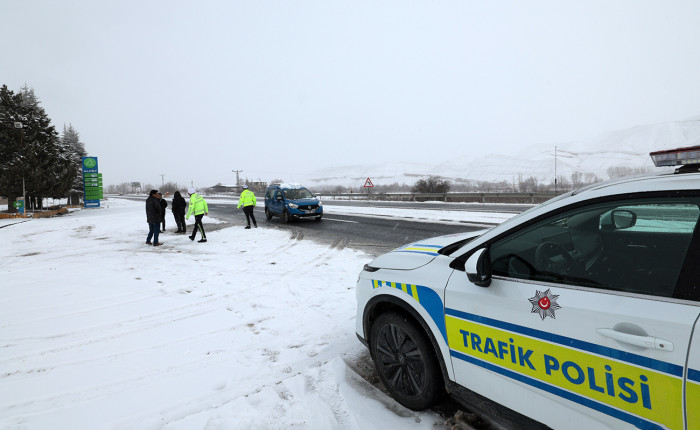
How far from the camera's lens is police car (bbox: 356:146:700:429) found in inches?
55.4

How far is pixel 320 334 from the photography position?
4.16 meters

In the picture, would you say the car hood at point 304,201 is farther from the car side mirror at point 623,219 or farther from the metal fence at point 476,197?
the metal fence at point 476,197

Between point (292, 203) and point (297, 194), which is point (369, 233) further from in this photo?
point (297, 194)

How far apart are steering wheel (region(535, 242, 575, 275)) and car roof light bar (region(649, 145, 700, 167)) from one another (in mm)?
759

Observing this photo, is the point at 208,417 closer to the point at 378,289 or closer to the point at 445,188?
the point at 378,289

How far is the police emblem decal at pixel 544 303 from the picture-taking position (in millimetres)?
1740

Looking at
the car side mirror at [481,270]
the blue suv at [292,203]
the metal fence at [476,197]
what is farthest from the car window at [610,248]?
the metal fence at [476,197]

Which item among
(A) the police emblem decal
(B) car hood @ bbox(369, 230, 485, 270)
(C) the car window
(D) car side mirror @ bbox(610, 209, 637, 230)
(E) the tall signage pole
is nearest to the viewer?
(C) the car window

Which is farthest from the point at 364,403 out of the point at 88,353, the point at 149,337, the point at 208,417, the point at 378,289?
the point at 88,353

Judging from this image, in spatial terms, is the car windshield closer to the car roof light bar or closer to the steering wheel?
the steering wheel

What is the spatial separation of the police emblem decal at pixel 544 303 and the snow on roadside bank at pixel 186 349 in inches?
50.8

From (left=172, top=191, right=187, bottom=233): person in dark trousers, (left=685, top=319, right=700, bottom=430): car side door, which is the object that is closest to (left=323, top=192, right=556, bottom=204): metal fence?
(left=172, top=191, right=187, bottom=233): person in dark trousers

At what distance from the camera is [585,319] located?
1604mm

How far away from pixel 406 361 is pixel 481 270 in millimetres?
1066
